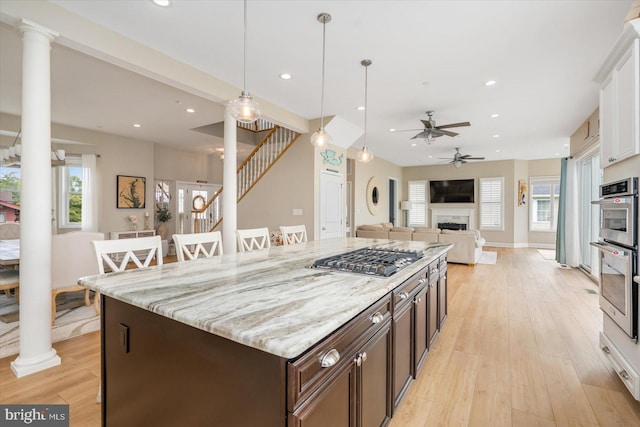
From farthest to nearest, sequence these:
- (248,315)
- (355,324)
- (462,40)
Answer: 1. (462,40)
2. (355,324)
3. (248,315)

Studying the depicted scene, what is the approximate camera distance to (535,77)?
3.72 meters

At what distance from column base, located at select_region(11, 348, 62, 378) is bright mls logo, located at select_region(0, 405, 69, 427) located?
425mm

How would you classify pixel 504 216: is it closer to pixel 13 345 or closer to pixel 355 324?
pixel 355 324

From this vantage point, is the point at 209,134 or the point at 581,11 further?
the point at 209,134

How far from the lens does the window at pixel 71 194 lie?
634 cm

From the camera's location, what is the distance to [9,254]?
11.4ft

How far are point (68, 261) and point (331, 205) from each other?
4.03m

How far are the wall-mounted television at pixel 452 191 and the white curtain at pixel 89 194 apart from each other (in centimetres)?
996

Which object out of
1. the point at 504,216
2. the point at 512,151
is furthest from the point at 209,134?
the point at 504,216

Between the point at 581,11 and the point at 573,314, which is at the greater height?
the point at 581,11

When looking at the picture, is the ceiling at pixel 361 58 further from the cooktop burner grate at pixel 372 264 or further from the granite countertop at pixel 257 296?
the granite countertop at pixel 257 296

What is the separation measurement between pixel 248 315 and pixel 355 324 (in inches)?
17.3

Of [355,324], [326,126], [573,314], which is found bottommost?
[573,314]

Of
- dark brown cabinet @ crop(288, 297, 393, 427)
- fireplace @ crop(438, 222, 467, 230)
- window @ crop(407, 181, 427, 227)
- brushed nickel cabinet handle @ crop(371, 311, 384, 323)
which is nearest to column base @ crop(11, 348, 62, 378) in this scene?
dark brown cabinet @ crop(288, 297, 393, 427)
